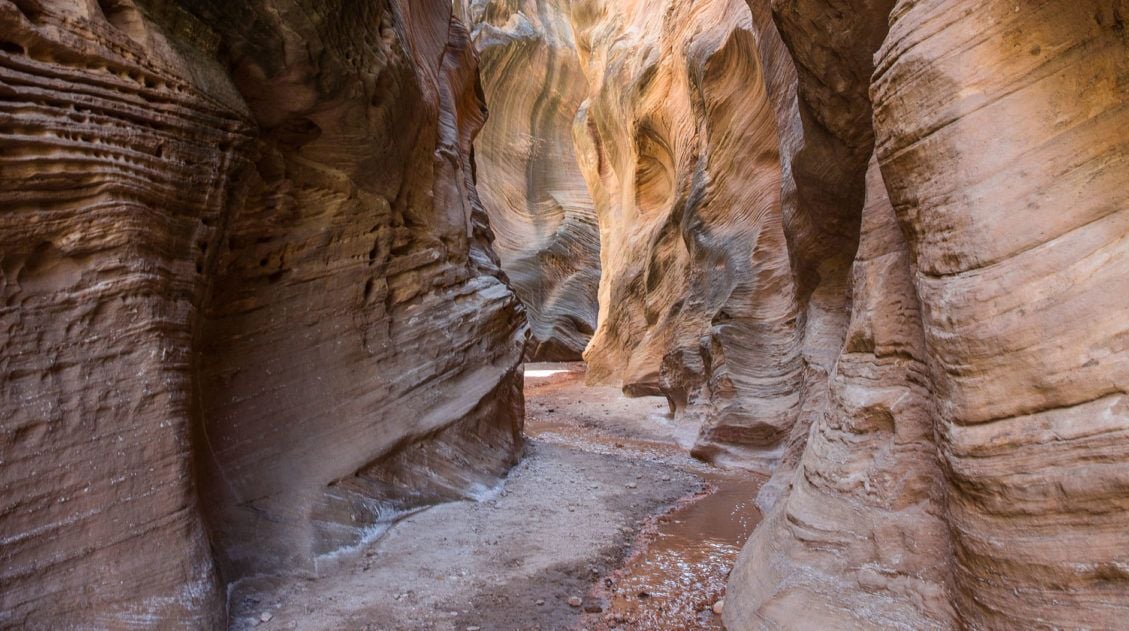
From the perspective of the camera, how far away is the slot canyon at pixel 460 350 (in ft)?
8.89

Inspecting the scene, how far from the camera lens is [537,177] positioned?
83.4 ft

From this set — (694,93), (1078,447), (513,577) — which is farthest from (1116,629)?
(694,93)

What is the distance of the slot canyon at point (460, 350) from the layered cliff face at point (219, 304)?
21 mm

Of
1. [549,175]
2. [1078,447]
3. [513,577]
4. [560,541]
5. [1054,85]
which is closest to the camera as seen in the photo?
[1078,447]

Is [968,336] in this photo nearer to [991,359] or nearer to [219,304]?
[991,359]

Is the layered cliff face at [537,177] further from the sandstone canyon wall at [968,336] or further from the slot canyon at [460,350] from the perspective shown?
the sandstone canyon wall at [968,336]

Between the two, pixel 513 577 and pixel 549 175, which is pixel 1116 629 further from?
pixel 549 175

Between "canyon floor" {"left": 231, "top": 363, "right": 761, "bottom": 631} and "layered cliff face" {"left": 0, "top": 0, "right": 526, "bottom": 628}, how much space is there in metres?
0.35

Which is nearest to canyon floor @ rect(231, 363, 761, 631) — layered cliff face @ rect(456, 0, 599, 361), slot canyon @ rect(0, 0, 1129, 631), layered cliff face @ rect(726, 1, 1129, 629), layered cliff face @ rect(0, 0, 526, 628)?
slot canyon @ rect(0, 0, 1129, 631)

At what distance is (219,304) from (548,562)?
10.3ft

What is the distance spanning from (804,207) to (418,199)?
13.0 feet

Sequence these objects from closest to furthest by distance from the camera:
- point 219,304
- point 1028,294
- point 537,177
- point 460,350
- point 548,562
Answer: point 1028,294 → point 548,562 → point 219,304 → point 460,350 → point 537,177

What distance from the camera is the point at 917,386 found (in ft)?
11.8

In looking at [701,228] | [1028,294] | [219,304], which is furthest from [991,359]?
[701,228]
